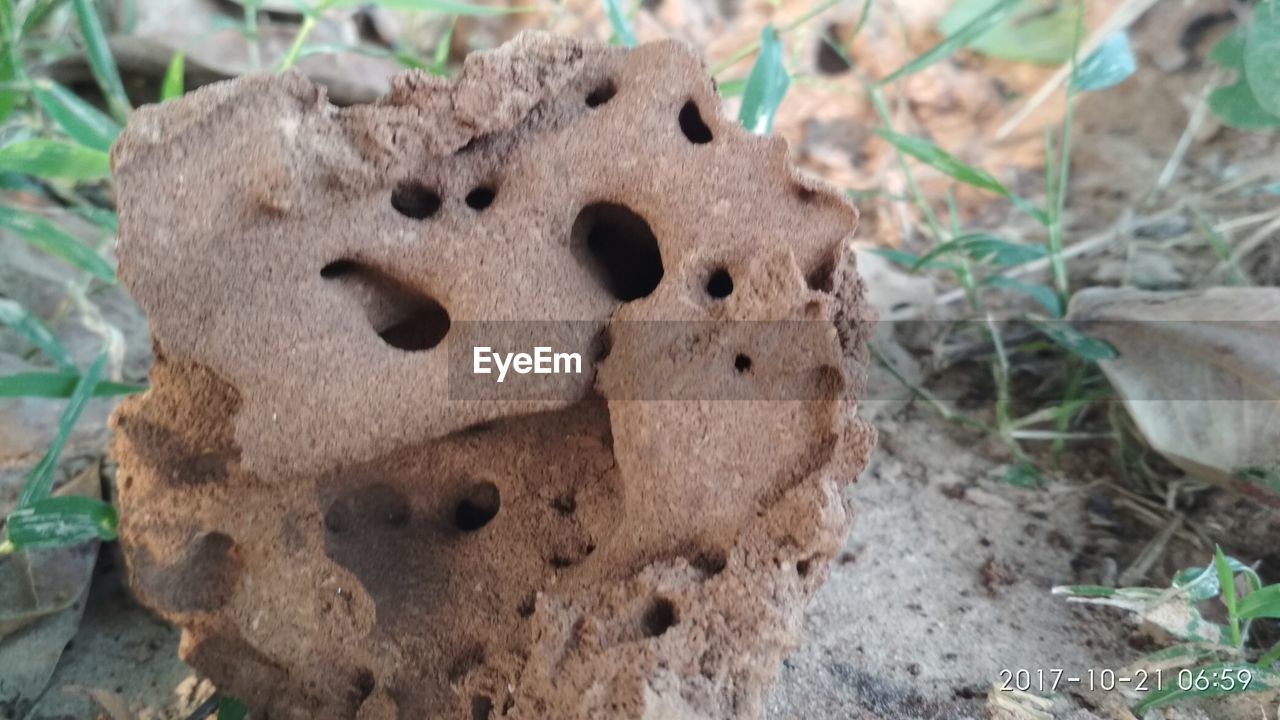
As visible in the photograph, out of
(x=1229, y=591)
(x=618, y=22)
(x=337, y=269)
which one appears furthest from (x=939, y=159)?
(x=337, y=269)

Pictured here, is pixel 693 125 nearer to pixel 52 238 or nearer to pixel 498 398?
pixel 498 398

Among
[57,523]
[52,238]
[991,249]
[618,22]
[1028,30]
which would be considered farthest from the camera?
[1028,30]

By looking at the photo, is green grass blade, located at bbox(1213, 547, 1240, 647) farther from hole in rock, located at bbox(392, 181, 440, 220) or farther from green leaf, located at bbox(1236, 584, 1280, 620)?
hole in rock, located at bbox(392, 181, 440, 220)

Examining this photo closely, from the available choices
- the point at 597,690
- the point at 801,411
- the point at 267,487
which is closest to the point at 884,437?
the point at 801,411

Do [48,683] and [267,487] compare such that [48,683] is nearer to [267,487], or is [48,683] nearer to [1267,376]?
[267,487]

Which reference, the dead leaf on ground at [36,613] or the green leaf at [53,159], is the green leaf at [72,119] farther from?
the dead leaf on ground at [36,613]

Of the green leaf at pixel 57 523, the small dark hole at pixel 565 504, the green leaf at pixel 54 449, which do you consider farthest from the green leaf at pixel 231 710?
the small dark hole at pixel 565 504

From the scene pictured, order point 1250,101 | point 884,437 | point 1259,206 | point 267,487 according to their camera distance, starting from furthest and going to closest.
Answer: point 1259,206, point 884,437, point 1250,101, point 267,487
